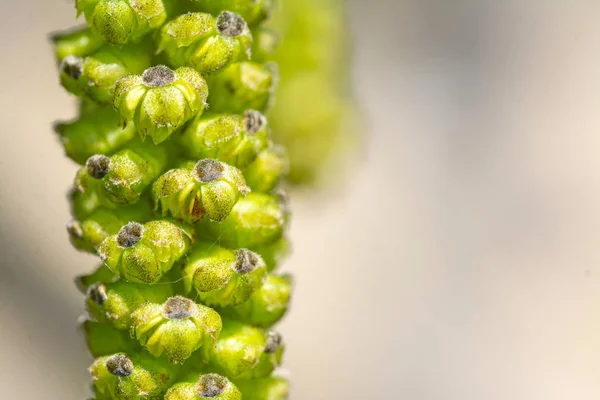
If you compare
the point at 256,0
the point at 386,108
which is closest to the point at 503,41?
the point at 386,108

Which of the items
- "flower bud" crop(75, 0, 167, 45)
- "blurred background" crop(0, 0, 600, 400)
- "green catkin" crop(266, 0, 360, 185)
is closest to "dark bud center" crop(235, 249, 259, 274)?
"flower bud" crop(75, 0, 167, 45)

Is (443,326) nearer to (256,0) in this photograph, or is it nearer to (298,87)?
(298,87)

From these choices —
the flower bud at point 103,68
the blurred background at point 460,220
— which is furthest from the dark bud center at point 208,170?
the blurred background at point 460,220

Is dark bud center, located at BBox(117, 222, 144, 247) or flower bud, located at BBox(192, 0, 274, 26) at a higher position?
flower bud, located at BBox(192, 0, 274, 26)

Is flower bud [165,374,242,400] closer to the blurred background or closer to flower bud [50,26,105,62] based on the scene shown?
flower bud [50,26,105,62]

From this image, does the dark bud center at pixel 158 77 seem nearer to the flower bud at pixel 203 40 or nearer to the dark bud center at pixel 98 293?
the flower bud at pixel 203 40
